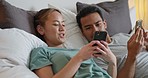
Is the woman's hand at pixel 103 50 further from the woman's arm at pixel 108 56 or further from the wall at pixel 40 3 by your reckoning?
the wall at pixel 40 3

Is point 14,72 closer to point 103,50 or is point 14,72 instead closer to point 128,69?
point 103,50

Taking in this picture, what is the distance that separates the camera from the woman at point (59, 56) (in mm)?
1195

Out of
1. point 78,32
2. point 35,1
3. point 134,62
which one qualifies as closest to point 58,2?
point 35,1

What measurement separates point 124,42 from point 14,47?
2.79 feet

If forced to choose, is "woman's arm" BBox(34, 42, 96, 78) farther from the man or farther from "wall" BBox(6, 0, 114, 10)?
"wall" BBox(6, 0, 114, 10)

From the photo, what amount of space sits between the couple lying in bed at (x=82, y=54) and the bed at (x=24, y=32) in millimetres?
58

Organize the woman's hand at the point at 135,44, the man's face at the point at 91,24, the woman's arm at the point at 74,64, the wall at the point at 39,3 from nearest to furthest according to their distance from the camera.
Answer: the woman's arm at the point at 74,64 < the woman's hand at the point at 135,44 < the man's face at the point at 91,24 < the wall at the point at 39,3

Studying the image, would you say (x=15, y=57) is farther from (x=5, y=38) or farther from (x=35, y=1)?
(x=35, y=1)

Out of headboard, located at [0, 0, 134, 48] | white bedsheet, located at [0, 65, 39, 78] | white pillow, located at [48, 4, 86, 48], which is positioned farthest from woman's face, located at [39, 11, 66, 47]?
white bedsheet, located at [0, 65, 39, 78]

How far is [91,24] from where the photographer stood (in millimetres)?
1730

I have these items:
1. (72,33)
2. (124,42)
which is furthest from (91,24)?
(124,42)

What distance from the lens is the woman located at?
1195mm

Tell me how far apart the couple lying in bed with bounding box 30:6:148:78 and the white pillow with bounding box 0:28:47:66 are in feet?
0.16

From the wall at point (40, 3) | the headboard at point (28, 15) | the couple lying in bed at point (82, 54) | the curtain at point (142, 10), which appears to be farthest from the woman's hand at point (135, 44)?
the curtain at point (142, 10)
